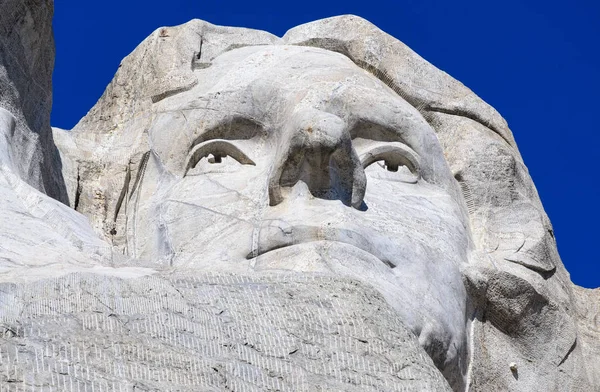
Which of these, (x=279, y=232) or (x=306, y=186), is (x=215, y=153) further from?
(x=279, y=232)

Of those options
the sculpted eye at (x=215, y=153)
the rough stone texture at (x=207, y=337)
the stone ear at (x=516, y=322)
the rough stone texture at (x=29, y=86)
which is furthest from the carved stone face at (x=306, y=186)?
the rough stone texture at (x=207, y=337)

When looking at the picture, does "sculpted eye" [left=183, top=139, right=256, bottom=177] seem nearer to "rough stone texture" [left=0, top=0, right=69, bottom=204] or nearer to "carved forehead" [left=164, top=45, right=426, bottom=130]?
"carved forehead" [left=164, top=45, right=426, bottom=130]

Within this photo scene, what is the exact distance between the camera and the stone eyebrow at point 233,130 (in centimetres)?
645

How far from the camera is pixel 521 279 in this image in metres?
6.39

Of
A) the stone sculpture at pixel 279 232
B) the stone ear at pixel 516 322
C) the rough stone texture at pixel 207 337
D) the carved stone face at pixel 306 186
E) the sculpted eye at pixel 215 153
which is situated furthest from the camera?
the sculpted eye at pixel 215 153

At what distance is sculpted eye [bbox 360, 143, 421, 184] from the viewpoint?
6.44m

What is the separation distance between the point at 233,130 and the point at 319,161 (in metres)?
0.89

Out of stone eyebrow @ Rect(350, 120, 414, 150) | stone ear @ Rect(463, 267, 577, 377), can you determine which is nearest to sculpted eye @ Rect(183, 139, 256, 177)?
stone eyebrow @ Rect(350, 120, 414, 150)

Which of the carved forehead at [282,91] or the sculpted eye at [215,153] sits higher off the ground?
the carved forehead at [282,91]

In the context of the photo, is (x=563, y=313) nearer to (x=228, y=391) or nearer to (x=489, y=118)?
(x=489, y=118)

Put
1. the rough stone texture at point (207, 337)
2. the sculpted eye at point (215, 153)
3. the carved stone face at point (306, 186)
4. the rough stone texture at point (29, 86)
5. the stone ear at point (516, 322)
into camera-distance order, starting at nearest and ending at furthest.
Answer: the rough stone texture at point (207, 337) → the carved stone face at point (306, 186) → the rough stone texture at point (29, 86) → the stone ear at point (516, 322) → the sculpted eye at point (215, 153)

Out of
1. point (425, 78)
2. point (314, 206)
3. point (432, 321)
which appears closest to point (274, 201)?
point (314, 206)

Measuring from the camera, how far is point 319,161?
222 inches

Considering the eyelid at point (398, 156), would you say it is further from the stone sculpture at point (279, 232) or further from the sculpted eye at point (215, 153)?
the sculpted eye at point (215, 153)
